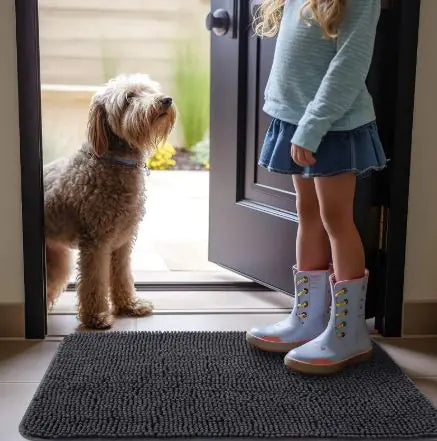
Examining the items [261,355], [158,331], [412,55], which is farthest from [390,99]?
[158,331]

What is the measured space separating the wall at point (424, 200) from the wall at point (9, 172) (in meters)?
1.20

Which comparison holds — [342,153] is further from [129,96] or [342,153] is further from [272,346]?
[129,96]

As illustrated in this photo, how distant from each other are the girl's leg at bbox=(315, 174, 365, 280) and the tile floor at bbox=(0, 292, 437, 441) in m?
0.35

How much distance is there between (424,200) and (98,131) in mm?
1042

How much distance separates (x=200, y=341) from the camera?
2.31 meters

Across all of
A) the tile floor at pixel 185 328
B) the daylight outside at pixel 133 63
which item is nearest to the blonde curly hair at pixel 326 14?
the tile floor at pixel 185 328

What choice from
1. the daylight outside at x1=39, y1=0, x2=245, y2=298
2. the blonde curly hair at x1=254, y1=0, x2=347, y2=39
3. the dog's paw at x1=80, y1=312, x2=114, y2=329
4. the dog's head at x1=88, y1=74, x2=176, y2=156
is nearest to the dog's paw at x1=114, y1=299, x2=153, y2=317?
the dog's paw at x1=80, y1=312, x2=114, y2=329

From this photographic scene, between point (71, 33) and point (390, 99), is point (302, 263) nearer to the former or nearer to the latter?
point (390, 99)

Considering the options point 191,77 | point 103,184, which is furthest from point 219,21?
Answer: point 191,77

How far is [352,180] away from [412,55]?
469 millimetres

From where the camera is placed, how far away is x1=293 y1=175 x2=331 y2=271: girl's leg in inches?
85.3

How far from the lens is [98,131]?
7.76 ft

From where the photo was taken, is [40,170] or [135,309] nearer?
[40,170]

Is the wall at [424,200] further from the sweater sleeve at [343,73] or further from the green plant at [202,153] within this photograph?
the green plant at [202,153]
